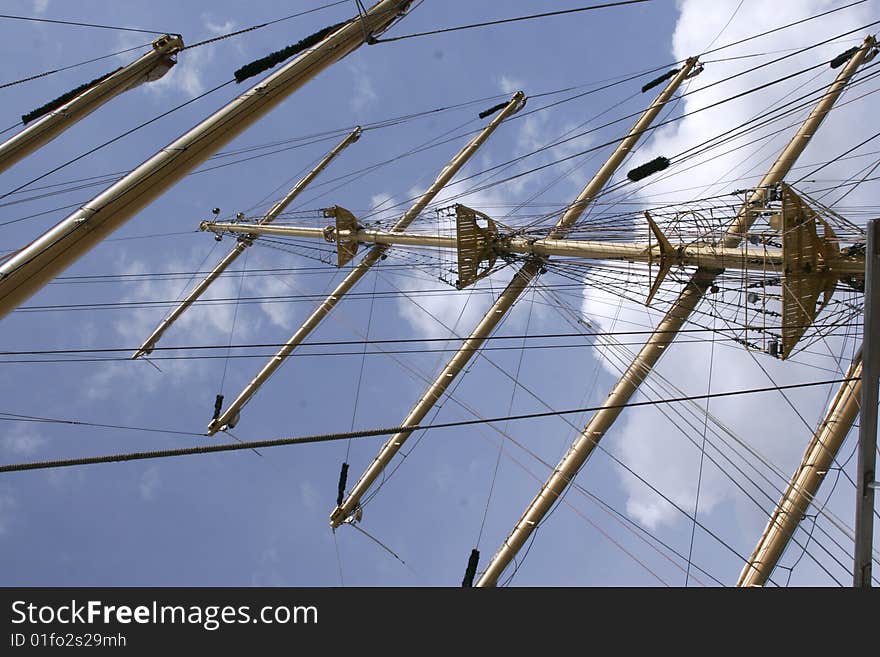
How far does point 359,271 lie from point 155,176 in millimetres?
13069

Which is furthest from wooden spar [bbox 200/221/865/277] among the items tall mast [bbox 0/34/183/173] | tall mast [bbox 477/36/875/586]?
tall mast [bbox 0/34/183/173]

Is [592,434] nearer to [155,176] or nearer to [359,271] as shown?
[155,176]

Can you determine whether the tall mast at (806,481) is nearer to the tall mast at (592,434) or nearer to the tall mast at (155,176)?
the tall mast at (592,434)

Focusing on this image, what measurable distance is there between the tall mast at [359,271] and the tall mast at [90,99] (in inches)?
295

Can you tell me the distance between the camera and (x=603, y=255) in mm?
10492

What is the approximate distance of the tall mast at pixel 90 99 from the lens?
9.41 meters

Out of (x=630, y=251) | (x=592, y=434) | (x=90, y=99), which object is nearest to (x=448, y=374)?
(x=592, y=434)

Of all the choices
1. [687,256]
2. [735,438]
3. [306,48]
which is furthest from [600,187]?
[306,48]

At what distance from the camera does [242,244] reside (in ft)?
77.6

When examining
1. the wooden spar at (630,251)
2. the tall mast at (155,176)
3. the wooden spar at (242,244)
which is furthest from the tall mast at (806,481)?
the wooden spar at (242,244)

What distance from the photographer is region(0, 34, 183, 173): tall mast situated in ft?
30.9

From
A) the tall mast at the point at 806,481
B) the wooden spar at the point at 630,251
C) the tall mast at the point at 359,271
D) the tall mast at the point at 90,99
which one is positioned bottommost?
the tall mast at the point at 806,481

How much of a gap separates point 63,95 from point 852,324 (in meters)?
12.8
